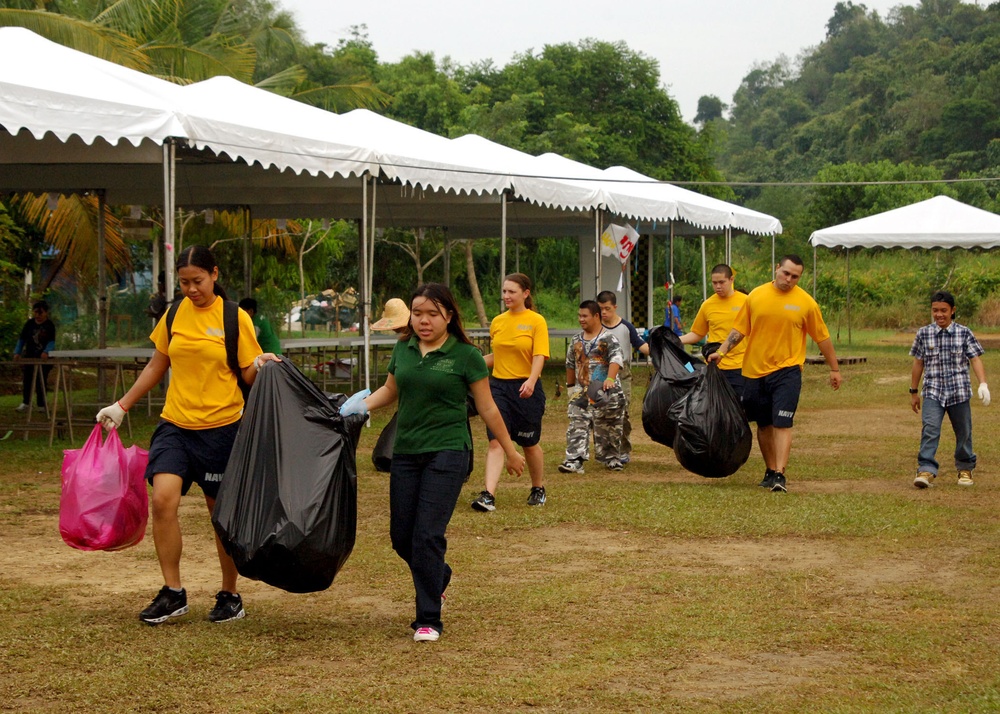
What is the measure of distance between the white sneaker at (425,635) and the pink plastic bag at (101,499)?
1284mm

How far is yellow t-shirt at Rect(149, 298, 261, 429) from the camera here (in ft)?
17.3

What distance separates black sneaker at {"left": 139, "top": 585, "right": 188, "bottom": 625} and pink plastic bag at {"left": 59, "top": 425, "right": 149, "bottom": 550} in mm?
269

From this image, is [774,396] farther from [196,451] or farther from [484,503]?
[196,451]

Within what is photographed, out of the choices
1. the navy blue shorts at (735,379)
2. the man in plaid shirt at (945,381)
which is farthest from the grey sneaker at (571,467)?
the man in plaid shirt at (945,381)

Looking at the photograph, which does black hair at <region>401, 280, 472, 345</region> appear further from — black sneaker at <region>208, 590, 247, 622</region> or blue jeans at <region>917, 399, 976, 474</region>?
blue jeans at <region>917, 399, 976, 474</region>

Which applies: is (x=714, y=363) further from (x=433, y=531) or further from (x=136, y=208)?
(x=136, y=208)

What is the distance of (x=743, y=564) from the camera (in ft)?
21.8

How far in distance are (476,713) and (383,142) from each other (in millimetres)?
9383

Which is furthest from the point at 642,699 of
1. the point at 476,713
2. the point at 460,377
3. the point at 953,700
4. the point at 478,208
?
the point at 478,208

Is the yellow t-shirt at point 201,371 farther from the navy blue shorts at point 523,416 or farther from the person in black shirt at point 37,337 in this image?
the person in black shirt at point 37,337

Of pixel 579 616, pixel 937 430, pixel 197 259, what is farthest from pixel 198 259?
pixel 937 430

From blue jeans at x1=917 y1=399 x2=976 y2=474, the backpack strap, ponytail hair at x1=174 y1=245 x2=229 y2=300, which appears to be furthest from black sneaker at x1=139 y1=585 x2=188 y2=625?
blue jeans at x1=917 y1=399 x2=976 y2=474

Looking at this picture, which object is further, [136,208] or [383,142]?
[136,208]

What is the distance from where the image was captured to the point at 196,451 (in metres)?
5.25
